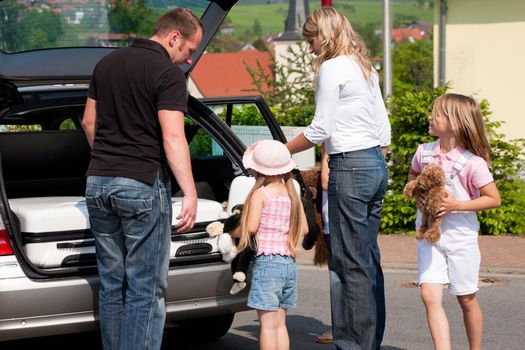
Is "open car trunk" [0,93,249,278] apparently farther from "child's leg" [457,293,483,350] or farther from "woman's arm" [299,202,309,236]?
"child's leg" [457,293,483,350]

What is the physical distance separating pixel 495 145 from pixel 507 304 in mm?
3564

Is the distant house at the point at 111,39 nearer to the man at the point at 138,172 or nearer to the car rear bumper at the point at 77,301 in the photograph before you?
the man at the point at 138,172

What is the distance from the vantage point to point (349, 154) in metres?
5.30

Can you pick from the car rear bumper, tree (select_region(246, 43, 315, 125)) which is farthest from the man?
tree (select_region(246, 43, 315, 125))

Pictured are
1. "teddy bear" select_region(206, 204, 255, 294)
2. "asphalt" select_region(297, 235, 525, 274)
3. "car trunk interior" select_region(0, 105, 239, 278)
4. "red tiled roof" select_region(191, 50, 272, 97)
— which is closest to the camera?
"teddy bear" select_region(206, 204, 255, 294)

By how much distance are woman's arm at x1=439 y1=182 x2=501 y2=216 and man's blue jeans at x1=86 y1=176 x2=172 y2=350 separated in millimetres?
1403

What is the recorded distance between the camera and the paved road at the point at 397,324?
260 inches

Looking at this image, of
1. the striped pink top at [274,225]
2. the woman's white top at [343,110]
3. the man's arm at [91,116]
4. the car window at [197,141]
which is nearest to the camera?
the man's arm at [91,116]

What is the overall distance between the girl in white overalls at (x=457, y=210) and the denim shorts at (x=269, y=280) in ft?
2.31

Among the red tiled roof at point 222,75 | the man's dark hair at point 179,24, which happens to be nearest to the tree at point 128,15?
the man's dark hair at point 179,24

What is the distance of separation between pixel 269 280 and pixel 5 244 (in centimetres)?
136

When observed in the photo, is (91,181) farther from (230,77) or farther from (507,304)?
(230,77)

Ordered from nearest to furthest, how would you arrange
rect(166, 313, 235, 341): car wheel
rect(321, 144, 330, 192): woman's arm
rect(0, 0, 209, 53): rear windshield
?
rect(321, 144, 330, 192): woman's arm, rect(0, 0, 209, 53): rear windshield, rect(166, 313, 235, 341): car wheel

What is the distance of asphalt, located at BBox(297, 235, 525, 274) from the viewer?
30.6ft
